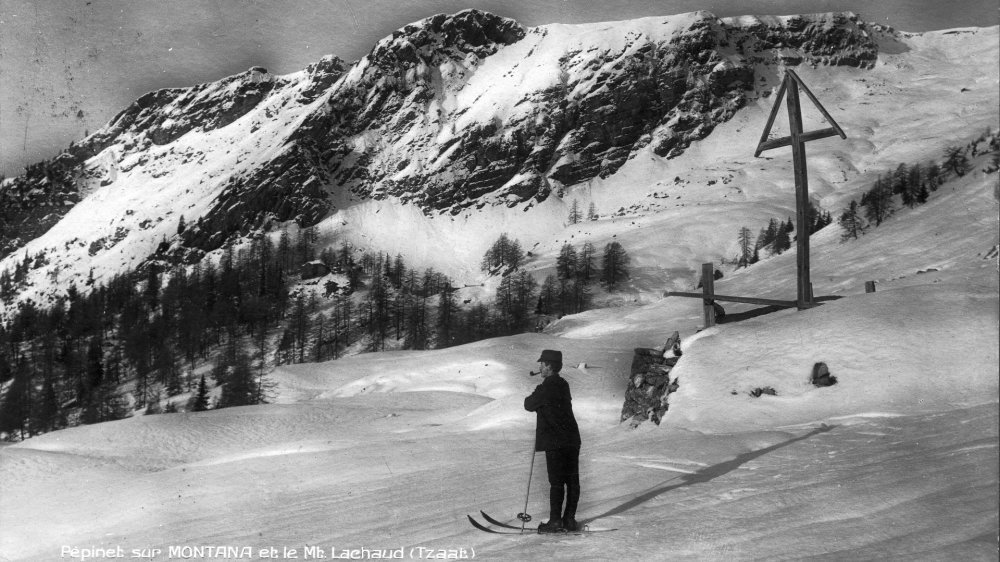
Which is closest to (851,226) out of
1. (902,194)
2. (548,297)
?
(902,194)

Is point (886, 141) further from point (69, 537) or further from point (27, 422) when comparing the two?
point (69, 537)

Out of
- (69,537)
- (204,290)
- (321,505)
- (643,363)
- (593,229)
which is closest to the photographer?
(321,505)

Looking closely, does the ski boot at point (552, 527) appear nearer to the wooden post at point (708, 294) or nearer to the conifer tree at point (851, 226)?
the wooden post at point (708, 294)

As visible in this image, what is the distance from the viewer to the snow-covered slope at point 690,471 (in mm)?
6176

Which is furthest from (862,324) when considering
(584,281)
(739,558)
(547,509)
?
(584,281)

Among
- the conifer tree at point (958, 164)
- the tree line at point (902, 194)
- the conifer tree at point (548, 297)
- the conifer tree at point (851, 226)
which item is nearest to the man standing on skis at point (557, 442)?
the tree line at point (902, 194)

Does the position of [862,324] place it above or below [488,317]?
above

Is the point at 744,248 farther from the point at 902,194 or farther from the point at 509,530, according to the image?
the point at 509,530

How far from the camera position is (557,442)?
7.64 m

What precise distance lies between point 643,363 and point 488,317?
91.2 meters

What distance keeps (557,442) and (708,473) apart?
2.92m

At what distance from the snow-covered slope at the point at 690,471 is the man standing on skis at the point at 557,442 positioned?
1.26 ft

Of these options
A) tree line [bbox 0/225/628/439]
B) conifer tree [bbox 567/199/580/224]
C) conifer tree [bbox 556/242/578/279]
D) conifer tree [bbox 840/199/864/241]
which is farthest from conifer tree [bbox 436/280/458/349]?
conifer tree [bbox 567/199/580/224]

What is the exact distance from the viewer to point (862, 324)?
14.2m
